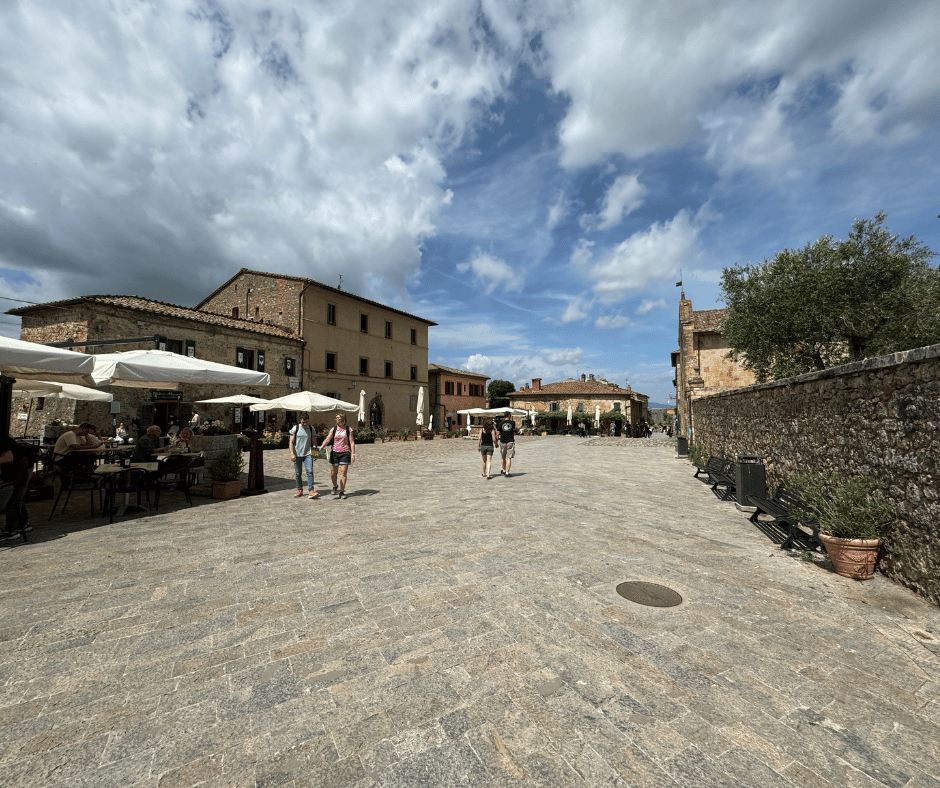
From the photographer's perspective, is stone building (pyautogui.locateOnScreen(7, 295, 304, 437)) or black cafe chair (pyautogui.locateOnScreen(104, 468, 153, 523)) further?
stone building (pyautogui.locateOnScreen(7, 295, 304, 437))

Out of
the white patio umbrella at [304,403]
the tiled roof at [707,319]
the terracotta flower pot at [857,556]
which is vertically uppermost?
the tiled roof at [707,319]

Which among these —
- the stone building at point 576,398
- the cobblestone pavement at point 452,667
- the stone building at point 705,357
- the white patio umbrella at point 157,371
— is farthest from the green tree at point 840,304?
the stone building at point 576,398

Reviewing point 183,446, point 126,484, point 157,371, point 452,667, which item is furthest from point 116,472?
point 452,667

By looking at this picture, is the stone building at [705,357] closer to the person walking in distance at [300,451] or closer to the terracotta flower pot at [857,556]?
the terracotta flower pot at [857,556]

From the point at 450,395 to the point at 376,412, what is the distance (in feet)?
43.0

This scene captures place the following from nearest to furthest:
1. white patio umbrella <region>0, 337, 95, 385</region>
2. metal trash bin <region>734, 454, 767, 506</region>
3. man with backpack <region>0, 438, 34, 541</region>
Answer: white patio umbrella <region>0, 337, 95, 385</region> < man with backpack <region>0, 438, 34, 541</region> < metal trash bin <region>734, 454, 767, 506</region>

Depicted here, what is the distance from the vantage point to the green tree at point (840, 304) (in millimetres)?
12023

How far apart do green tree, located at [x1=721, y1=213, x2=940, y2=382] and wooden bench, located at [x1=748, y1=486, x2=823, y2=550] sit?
9249 millimetres

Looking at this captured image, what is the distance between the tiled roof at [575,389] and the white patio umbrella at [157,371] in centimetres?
4111

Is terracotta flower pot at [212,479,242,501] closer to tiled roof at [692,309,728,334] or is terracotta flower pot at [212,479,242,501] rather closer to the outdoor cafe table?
the outdoor cafe table

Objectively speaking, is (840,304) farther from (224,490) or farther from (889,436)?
(224,490)

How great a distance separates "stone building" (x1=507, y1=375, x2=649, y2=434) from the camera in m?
45.1

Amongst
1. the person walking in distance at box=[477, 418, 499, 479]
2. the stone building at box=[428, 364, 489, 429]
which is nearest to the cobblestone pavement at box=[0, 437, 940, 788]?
the person walking in distance at box=[477, 418, 499, 479]

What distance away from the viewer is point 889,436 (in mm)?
4355
